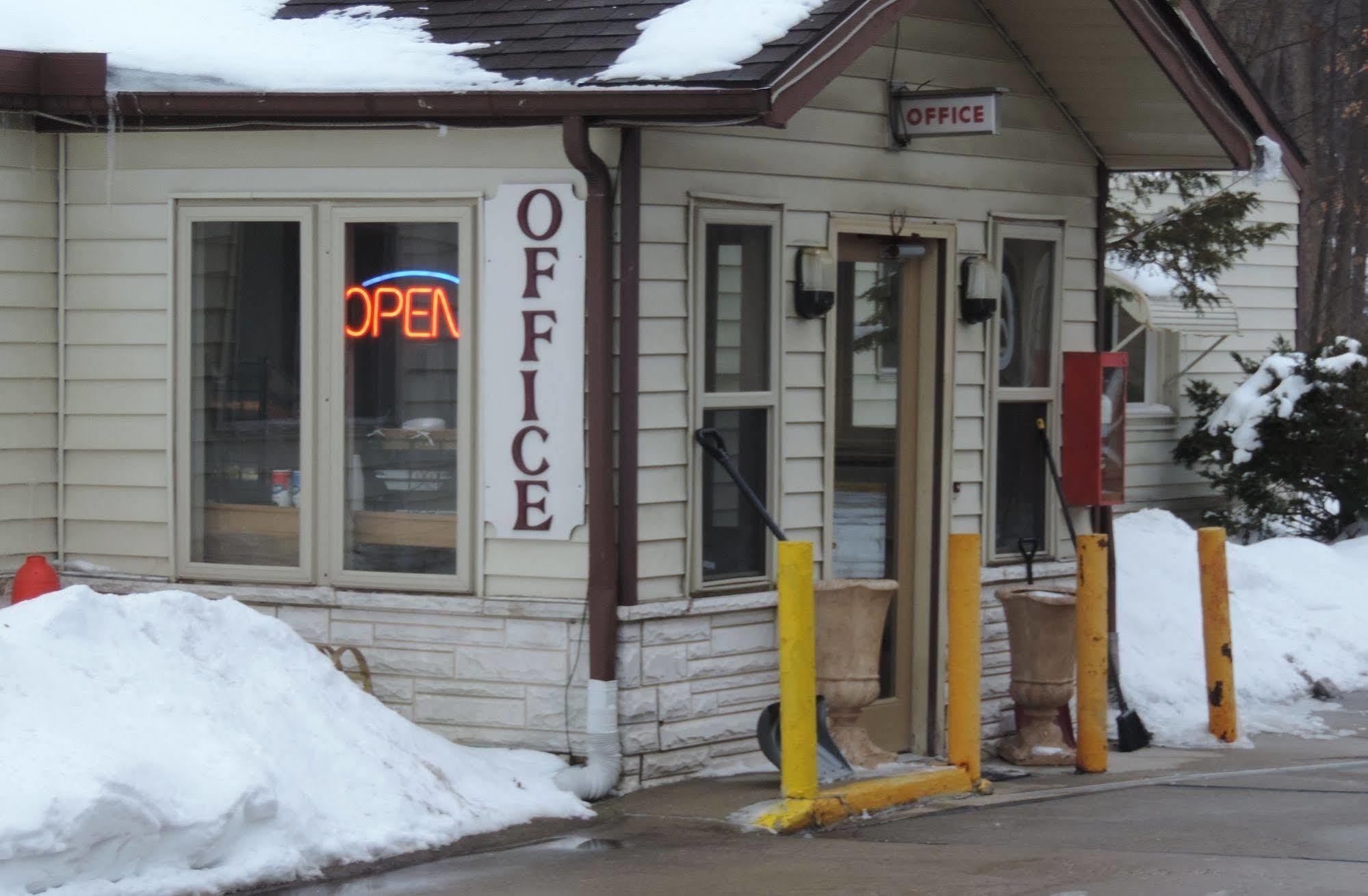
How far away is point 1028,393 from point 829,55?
302 centimetres

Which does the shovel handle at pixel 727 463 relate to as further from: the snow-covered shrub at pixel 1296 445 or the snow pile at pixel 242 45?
the snow-covered shrub at pixel 1296 445

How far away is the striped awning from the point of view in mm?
15070

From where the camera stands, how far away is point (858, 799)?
7277 millimetres

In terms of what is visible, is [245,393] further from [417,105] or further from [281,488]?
[417,105]

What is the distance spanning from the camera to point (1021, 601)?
895 cm

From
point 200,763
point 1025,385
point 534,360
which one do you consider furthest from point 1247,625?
point 200,763

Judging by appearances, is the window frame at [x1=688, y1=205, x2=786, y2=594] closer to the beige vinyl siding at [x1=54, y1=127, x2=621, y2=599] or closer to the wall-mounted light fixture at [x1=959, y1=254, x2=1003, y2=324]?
the beige vinyl siding at [x1=54, y1=127, x2=621, y2=599]

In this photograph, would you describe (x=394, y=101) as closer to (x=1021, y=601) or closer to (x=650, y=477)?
(x=650, y=477)

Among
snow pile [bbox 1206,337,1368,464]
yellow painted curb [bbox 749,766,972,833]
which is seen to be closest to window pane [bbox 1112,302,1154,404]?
snow pile [bbox 1206,337,1368,464]

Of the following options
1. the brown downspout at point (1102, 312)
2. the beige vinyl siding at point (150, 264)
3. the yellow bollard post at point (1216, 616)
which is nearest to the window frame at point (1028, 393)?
the brown downspout at point (1102, 312)

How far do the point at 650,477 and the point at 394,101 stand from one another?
1924mm

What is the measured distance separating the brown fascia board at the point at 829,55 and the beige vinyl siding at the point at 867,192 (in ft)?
2.39

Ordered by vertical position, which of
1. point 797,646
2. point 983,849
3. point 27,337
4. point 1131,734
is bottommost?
point 1131,734

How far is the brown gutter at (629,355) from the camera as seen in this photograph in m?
7.46
